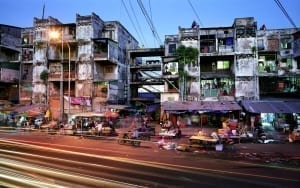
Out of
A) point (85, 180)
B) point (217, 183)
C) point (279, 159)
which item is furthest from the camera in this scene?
point (279, 159)

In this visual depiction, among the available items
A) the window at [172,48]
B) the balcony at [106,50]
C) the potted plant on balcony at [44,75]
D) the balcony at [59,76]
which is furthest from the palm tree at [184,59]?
the potted plant on balcony at [44,75]

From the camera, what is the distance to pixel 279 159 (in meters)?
18.1

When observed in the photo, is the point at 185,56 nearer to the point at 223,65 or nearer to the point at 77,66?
the point at 223,65

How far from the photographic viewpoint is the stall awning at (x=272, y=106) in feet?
107

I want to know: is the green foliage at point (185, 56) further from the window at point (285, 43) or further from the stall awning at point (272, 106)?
the window at point (285, 43)

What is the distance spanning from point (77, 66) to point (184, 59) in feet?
52.1

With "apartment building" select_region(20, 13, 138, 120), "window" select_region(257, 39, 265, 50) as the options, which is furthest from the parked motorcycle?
"window" select_region(257, 39, 265, 50)

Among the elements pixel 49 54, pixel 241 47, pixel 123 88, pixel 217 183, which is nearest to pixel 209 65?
pixel 241 47

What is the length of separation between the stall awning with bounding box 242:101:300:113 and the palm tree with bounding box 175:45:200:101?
8229 mm

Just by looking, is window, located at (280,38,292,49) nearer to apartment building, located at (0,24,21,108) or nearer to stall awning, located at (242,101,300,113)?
stall awning, located at (242,101,300,113)

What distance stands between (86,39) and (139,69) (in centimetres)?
993

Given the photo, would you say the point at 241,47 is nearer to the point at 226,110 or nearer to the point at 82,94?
the point at 226,110

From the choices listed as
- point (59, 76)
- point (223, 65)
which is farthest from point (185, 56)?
point (59, 76)

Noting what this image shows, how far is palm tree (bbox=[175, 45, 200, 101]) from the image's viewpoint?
132 ft
